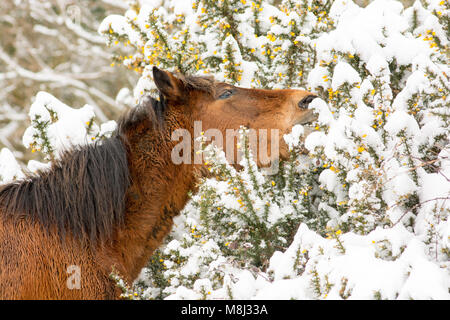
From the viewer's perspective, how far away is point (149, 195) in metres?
3.47

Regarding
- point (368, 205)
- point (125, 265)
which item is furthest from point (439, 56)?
point (125, 265)

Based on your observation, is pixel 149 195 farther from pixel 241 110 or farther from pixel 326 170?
pixel 326 170

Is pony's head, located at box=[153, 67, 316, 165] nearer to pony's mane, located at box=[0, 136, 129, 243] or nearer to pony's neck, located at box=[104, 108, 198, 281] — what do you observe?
pony's neck, located at box=[104, 108, 198, 281]

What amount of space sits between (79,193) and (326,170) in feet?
6.35

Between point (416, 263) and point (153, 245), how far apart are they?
1963mm

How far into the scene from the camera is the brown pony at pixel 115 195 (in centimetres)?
306

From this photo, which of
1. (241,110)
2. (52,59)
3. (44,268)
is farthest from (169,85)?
(52,59)

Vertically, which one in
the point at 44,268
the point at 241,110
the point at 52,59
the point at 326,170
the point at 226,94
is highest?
the point at 52,59

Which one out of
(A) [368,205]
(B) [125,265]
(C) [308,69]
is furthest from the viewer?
(C) [308,69]

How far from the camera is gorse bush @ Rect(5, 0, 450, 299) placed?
2568 mm

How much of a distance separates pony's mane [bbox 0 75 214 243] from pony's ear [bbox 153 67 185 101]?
1.78 feet

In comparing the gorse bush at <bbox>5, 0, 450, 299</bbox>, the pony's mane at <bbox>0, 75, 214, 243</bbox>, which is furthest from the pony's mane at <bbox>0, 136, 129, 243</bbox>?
the gorse bush at <bbox>5, 0, 450, 299</bbox>

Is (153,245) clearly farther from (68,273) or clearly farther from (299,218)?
(299,218)
